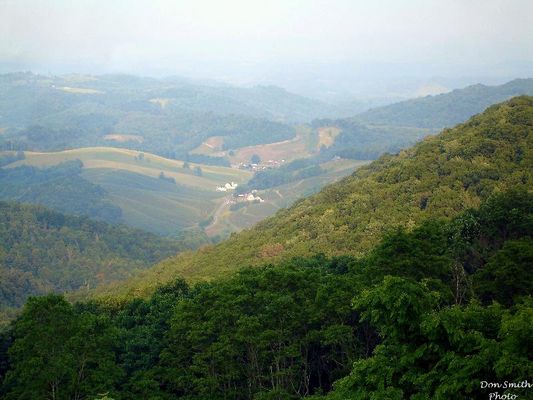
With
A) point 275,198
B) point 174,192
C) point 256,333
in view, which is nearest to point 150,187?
point 174,192

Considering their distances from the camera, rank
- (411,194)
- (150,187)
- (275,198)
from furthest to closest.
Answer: (150,187) → (275,198) → (411,194)

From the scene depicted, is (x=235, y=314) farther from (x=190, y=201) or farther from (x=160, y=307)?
(x=190, y=201)

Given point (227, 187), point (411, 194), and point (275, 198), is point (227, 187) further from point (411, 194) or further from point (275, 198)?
point (411, 194)

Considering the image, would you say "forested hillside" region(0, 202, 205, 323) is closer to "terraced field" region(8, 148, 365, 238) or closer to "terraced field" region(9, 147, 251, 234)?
"terraced field" region(8, 148, 365, 238)

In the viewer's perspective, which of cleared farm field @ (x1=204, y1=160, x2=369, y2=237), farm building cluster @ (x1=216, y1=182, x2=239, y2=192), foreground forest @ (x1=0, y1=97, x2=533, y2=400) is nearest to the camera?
foreground forest @ (x1=0, y1=97, x2=533, y2=400)

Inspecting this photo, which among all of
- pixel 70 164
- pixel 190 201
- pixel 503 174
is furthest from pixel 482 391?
pixel 70 164

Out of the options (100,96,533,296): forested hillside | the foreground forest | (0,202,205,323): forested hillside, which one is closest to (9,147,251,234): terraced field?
(0,202,205,323): forested hillside
